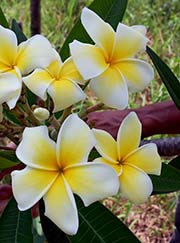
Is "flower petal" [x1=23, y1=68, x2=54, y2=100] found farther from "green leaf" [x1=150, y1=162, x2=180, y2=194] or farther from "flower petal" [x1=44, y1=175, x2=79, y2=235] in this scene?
"green leaf" [x1=150, y1=162, x2=180, y2=194]

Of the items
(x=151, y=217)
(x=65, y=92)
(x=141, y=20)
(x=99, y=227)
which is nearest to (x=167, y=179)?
(x=99, y=227)

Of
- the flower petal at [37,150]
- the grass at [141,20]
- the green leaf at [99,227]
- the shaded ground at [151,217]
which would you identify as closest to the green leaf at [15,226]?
the green leaf at [99,227]

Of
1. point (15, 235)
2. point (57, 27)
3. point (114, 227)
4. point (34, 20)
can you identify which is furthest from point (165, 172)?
point (57, 27)

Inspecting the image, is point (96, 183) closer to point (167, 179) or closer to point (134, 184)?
point (134, 184)

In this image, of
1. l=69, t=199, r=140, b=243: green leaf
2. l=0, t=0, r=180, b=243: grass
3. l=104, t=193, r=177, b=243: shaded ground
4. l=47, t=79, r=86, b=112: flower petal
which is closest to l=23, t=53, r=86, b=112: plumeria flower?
l=47, t=79, r=86, b=112: flower petal

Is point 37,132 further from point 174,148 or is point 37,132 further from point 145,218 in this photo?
point 145,218

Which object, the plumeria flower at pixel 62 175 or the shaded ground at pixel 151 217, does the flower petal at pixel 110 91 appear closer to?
the plumeria flower at pixel 62 175
